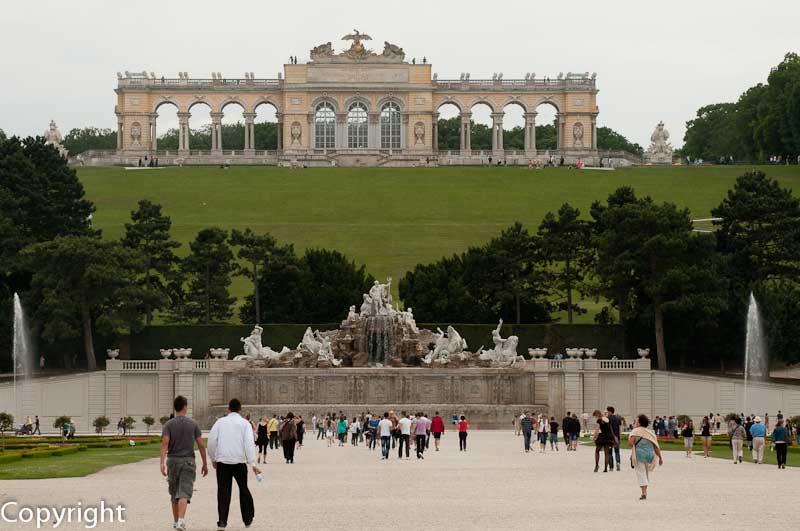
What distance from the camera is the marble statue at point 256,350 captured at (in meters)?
56.9

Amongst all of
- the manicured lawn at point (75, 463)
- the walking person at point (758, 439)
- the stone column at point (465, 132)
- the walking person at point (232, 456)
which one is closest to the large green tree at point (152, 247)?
the manicured lawn at point (75, 463)

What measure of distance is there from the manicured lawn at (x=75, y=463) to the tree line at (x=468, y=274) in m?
22.0

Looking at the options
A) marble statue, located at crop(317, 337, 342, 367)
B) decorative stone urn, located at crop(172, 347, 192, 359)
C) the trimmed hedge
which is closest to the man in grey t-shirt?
decorative stone urn, located at crop(172, 347, 192, 359)

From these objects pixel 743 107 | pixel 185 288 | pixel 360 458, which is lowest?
pixel 360 458

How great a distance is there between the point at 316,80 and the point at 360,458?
79.5 m

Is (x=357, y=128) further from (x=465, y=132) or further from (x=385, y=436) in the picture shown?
(x=385, y=436)

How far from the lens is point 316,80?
366 feet

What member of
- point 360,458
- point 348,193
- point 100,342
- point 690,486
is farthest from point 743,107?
point 690,486

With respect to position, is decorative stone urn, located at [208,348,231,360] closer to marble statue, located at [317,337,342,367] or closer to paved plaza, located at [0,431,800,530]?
marble statue, located at [317,337,342,367]

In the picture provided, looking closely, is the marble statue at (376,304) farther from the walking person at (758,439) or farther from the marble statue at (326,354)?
the walking person at (758,439)

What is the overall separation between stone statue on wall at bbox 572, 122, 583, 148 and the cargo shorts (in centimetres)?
9600

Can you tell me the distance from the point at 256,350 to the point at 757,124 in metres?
60.0

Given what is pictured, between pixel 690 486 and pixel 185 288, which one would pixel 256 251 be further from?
pixel 690 486

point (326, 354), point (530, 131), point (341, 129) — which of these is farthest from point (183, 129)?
point (326, 354)
